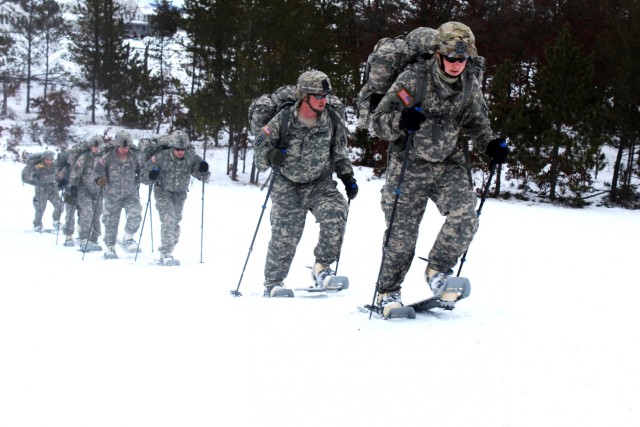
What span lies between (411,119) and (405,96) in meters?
0.22

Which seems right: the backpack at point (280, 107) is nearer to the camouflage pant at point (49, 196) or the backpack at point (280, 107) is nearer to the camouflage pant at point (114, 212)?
the camouflage pant at point (114, 212)

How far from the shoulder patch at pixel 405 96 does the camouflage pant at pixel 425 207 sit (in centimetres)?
55

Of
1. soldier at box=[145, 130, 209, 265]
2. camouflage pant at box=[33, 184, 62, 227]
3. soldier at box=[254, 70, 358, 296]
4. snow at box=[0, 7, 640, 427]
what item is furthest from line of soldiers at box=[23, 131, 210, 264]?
soldier at box=[254, 70, 358, 296]

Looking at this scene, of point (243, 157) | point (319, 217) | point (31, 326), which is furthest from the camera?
point (243, 157)

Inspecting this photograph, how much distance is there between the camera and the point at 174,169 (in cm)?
1242

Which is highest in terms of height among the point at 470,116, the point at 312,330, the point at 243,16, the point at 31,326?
Result: the point at 243,16

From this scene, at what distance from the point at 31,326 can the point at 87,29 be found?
148 ft

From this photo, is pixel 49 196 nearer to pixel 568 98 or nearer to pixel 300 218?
pixel 300 218

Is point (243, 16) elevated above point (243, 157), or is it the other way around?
point (243, 16)

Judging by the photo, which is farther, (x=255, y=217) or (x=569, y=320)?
(x=255, y=217)

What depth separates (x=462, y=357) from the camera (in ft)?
Answer: 13.3

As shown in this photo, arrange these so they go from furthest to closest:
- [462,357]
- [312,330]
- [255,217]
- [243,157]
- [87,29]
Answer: [87,29], [243,157], [255,217], [312,330], [462,357]

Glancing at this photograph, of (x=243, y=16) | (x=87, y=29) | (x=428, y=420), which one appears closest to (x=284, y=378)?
(x=428, y=420)

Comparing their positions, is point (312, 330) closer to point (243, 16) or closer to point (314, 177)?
point (314, 177)
